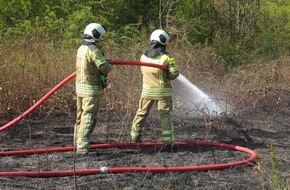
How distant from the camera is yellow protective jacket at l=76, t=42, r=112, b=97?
6.27 meters

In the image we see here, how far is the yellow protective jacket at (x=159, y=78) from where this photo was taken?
661 centimetres

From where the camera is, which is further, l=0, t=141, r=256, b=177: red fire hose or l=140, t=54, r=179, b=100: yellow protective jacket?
l=140, t=54, r=179, b=100: yellow protective jacket

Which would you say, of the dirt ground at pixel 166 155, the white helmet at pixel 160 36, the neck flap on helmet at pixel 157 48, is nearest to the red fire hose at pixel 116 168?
the dirt ground at pixel 166 155

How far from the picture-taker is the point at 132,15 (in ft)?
55.8

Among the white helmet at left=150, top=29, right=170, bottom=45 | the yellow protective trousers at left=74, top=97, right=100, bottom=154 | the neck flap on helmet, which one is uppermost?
the white helmet at left=150, top=29, right=170, bottom=45

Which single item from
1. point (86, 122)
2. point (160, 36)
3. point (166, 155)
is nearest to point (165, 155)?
point (166, 155)

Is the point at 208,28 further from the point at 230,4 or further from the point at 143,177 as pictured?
the point at 143,177

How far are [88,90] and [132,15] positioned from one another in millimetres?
10964

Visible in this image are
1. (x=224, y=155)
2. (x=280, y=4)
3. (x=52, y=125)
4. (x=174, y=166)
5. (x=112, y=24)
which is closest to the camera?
(x=174, y=166)

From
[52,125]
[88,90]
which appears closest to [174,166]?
[88,90]

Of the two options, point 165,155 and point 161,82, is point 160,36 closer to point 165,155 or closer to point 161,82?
point 161,82

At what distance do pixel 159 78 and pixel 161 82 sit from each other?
0.18ft

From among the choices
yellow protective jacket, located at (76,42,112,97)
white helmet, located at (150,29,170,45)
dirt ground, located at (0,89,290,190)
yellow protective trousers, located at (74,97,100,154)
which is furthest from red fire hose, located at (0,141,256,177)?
white helmet, located at (150,29,170,45)

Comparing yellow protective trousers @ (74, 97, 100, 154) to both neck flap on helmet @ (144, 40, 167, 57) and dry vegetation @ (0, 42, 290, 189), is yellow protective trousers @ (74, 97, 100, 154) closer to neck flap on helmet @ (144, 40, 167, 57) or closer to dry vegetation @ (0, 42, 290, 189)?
dry vegetation @ (0, 42, 290, 189)
